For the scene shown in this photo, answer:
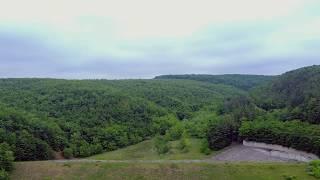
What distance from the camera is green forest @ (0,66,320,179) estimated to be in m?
92.1

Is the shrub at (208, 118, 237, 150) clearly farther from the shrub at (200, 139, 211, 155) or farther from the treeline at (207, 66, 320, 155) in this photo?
the shrub at (200, 139, 211, 155)

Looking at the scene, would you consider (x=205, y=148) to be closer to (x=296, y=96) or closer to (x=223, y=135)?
(x=223, y=135)

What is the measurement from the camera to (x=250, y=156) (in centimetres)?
8925

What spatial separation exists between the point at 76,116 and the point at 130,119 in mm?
15179

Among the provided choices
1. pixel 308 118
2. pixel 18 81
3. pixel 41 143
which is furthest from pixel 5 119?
pixel 18 81

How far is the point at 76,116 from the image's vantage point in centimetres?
14025

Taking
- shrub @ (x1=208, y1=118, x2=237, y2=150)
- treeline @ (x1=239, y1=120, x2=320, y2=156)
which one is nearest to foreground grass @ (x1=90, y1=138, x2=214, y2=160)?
shrub @ (x1=208, y1=118, x2=237, y2=150)

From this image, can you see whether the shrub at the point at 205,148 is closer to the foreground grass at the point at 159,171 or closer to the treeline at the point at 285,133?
the treeline at the point at 285,133

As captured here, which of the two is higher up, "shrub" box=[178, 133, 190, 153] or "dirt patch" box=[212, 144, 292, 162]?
"dirt patch" box=[212, 144, 292, 162]

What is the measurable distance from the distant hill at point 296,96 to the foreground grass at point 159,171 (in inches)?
1217

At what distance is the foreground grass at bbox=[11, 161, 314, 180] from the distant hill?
3090 centimetres

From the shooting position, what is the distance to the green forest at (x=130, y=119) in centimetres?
9212

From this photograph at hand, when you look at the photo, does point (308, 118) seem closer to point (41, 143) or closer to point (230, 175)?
point (230, 175)

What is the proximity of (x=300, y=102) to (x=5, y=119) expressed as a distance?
5876cm
